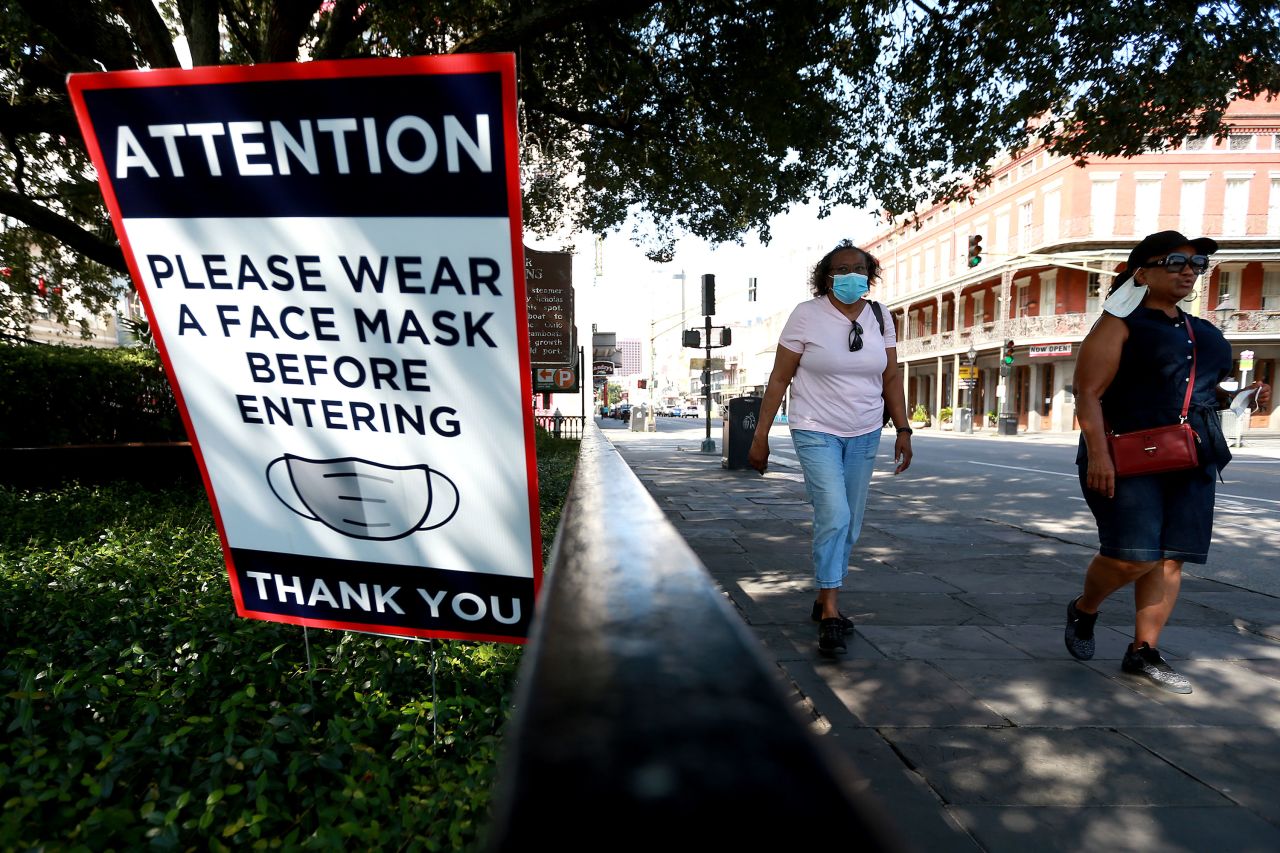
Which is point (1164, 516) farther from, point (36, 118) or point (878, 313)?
point (36, 118)

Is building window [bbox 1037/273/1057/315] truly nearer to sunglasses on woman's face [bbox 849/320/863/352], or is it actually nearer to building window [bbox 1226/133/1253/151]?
building window [bbox 1226/133/1253/151]

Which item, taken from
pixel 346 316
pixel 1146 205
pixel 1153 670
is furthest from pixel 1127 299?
pixel 1146 205

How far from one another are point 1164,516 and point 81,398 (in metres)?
9.87

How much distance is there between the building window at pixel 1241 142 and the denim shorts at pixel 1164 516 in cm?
3430

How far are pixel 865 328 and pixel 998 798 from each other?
2.11m

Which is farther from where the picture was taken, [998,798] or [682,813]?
[998,798]

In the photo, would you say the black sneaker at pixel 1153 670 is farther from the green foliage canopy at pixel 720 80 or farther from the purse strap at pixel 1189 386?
the green foliage canopy at pixel 720 80

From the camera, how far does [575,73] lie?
8.99m

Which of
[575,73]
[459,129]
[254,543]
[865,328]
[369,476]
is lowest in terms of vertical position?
[254,543]

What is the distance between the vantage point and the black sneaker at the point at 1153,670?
2.85m

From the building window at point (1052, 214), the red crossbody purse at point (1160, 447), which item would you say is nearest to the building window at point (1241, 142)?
the building window at point (1052, 214)

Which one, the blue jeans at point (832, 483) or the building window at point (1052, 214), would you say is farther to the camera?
the building window at point (1052, 214)

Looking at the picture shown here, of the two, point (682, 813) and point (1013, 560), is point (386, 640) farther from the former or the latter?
point (1013, 560)

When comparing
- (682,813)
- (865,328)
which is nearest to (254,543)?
(682,813)
